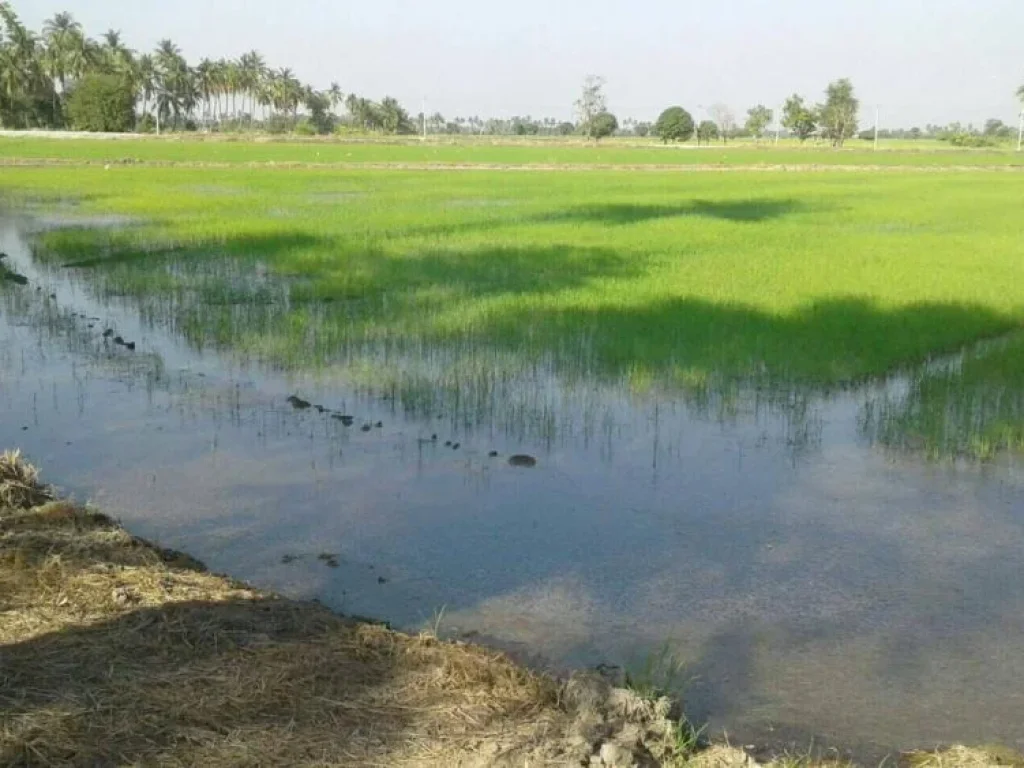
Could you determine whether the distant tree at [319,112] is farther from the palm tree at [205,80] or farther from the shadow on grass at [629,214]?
the shadow on grass at [629,214]

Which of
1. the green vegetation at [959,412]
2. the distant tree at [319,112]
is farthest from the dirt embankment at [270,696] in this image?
the distant tree at [319,112]

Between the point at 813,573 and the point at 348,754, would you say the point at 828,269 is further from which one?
the point at 348,754

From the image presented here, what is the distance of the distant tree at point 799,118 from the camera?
8175 cm

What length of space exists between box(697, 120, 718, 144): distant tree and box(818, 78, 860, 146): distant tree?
35.6 ft

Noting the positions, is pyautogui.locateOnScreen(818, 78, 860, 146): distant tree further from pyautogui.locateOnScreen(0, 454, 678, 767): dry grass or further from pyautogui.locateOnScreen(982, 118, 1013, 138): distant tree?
pyautogui.locateOnScreen(0, 454, 678, 767): dry grass

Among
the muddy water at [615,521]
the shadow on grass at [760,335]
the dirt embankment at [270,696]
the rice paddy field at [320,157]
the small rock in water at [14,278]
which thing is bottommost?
the muddy water at [615,521]

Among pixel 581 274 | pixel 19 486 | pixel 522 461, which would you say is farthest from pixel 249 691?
pixel 581 274

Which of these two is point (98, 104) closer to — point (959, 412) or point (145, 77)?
point (145, 77)

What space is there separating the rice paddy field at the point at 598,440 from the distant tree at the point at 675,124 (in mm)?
71684

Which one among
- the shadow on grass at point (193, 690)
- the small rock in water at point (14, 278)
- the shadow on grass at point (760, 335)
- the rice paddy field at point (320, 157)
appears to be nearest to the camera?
the shadow on grass at point (193, 690)

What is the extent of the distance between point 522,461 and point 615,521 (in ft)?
3.12

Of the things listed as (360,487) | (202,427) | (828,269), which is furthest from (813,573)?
(828,269)

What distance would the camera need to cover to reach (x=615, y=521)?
17.4 feet

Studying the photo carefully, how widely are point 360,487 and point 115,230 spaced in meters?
12.7
